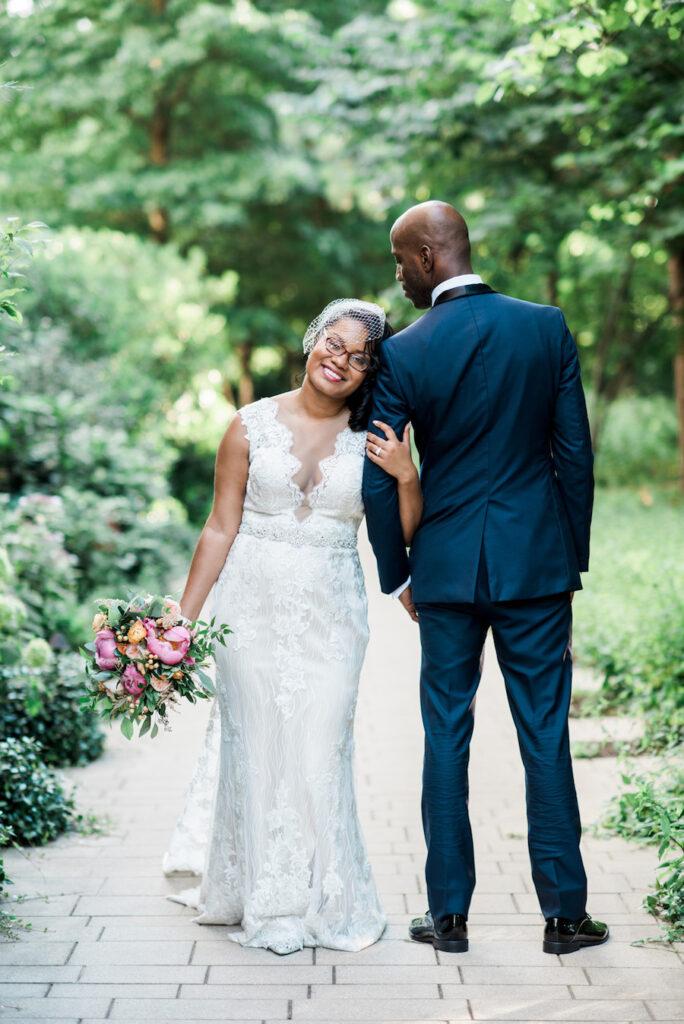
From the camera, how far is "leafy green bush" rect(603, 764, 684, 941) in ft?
12.3

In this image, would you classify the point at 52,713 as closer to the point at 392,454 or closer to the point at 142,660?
the point at 142,660

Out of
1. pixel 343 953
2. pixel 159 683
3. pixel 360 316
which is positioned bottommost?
pixel 343 953

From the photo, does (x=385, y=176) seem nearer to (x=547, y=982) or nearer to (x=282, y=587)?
(x=282, y=587)

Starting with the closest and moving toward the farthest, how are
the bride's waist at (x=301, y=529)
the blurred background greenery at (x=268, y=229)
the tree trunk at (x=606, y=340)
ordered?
the bride's waist at (x=301, y=529) → the blurred background greenery at (x=268, y=229) → the tree trunk at (x=606, y=340)

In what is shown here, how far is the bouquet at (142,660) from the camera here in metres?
3.48

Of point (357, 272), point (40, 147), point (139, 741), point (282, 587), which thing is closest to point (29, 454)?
point (139, 741)

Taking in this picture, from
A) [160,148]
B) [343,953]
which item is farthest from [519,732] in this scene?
[160,148]

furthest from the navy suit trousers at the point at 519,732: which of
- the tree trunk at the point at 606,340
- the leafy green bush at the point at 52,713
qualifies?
the tree trunk at the point at 606,340

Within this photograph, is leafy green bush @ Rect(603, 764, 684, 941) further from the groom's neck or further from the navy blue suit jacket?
the groom's neck

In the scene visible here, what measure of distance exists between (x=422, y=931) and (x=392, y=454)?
5.07 ft

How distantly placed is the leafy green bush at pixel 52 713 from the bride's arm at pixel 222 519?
1.48m

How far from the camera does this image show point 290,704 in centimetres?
378

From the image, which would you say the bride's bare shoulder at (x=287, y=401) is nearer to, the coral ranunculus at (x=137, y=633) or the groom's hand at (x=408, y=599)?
the groom's hand at (x=408, y=599)

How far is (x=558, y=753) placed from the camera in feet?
11.8
